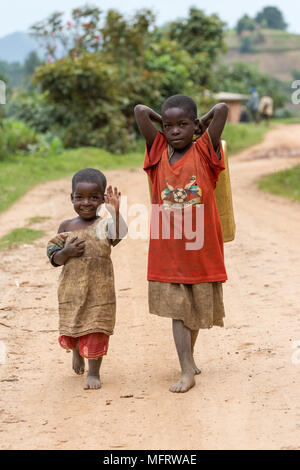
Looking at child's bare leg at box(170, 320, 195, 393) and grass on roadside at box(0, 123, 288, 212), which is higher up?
child's bare leg at box(170, 320, 195, 393)

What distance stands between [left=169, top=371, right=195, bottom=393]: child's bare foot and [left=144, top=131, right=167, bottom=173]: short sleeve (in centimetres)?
121

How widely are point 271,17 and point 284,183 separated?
9566 centimetres

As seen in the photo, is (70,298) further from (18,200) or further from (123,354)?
(18,200)

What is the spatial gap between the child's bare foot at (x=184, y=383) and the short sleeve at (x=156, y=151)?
121cm

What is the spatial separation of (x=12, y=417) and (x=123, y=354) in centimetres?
120

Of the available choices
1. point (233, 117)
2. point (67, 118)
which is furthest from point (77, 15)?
point (233, 117)

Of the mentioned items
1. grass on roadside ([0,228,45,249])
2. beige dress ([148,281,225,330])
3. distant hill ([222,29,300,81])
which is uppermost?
beige dress ([148,281,225,330])

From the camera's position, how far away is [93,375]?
4.02 metres

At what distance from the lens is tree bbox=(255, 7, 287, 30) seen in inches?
4055

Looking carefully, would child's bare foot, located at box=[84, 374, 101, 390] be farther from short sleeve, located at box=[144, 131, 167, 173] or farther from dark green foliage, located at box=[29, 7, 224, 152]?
dark green foliage, located at box=[29, 7, 224, 152]

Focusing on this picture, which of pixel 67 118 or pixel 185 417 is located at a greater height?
pixel 185 417

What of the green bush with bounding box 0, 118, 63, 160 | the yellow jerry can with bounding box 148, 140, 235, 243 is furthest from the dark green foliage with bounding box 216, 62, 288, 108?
the yellow jerry can with bounding box 148, 140, 235, 243

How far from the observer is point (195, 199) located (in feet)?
12.7

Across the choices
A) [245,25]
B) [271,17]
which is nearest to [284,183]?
[245,25]
